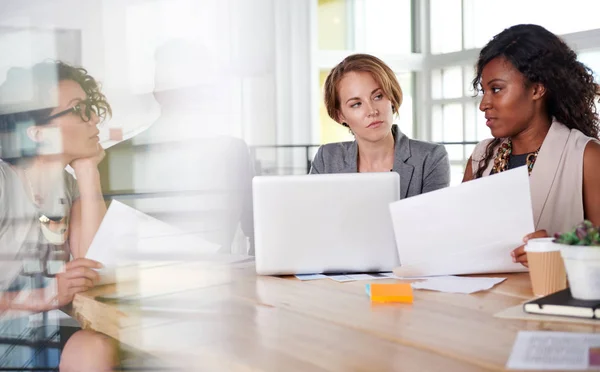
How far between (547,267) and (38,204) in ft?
5.14

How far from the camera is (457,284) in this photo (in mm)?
1340

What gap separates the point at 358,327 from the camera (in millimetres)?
1055

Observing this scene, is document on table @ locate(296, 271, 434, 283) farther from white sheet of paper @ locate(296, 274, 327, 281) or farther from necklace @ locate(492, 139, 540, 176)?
necklace @ locate(492, 139, 540, 176)

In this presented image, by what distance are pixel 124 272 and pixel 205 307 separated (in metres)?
0.66

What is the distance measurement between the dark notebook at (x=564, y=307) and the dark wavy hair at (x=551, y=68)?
89 centimetres

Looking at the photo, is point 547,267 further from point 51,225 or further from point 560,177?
point 51,225

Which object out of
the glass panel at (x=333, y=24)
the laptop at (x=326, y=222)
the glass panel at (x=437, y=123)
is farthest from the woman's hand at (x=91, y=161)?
the glass panel at (x=437, y=123)

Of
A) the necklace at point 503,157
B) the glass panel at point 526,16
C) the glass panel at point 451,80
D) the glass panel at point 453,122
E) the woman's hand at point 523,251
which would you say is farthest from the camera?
the glass panel at point 451,80

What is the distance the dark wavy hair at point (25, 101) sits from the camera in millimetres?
2072

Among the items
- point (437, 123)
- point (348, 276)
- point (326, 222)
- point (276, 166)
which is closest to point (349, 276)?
point (348, 276)

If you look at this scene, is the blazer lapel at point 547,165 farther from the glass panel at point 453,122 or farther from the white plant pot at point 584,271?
the glass panel at point 453,122

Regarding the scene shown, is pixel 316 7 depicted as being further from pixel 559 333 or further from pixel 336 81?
pixel 559 333

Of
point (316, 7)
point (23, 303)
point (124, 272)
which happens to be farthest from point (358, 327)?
point (316, 7)

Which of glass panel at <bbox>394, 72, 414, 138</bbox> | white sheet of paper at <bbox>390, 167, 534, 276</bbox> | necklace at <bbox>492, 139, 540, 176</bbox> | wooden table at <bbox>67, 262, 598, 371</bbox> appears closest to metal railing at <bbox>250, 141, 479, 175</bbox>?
glass panel at <bbox>394, 72, 414, 138</bbox>
